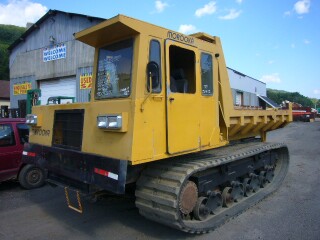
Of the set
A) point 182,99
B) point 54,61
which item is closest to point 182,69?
point 182,99

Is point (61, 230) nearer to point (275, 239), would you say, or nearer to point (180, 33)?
point (275, 239)

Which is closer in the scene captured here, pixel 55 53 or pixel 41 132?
pixel 41 132

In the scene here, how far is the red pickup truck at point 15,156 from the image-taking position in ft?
23.0

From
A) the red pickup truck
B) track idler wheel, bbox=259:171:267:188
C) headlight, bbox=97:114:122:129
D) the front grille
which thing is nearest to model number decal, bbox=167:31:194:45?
headlight, bbox=97:114:122:129

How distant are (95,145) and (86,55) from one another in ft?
46.4

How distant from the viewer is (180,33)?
177 inches

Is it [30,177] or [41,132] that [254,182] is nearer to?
[41,132]

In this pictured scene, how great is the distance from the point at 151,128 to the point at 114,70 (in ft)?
3.54

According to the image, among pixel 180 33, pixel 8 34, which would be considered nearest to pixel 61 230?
pixel 180 33

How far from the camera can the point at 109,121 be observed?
3.82 m

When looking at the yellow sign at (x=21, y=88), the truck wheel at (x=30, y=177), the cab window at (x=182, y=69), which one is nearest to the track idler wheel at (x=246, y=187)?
the cab window at (x=182, y=69)

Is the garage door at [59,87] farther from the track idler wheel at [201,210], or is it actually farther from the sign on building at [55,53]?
the track idler wheel at [201,210]

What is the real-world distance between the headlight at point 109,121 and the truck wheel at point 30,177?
160 inches

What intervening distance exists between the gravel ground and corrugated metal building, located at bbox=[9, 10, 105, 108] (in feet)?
37.2
